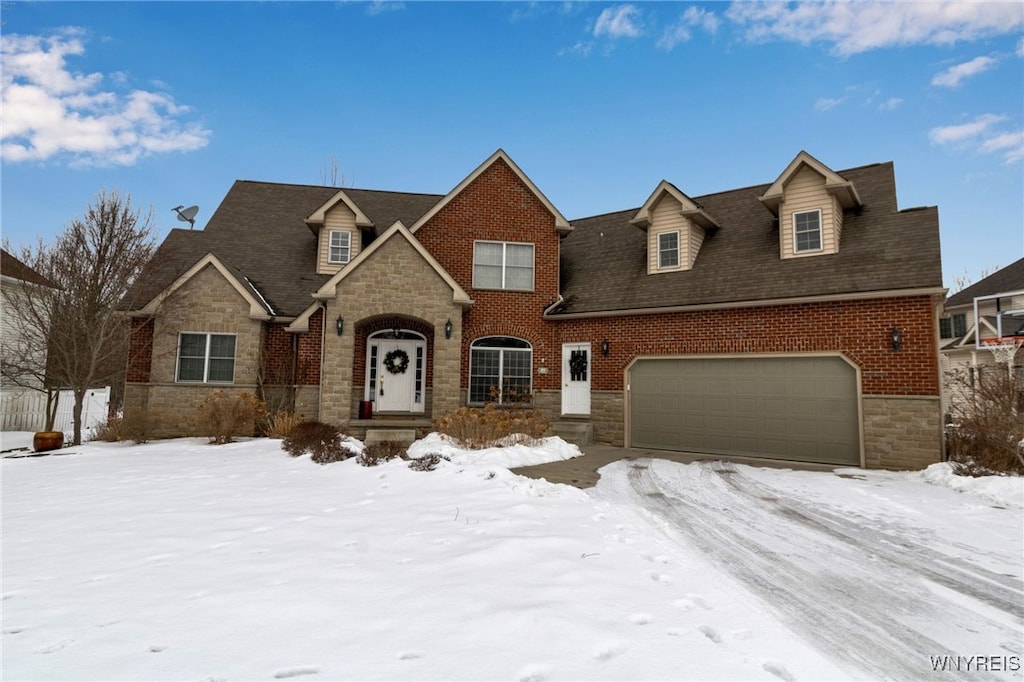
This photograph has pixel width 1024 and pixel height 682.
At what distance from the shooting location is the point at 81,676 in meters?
2.65

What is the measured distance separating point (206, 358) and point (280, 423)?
144 inches

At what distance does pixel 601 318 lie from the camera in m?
14.9

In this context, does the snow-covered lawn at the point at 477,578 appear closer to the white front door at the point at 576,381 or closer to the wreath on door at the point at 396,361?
the white front door at the point at 576,381

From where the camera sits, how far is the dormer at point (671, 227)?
14.7m

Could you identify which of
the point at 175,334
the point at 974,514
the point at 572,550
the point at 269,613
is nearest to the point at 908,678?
the point at 572,550

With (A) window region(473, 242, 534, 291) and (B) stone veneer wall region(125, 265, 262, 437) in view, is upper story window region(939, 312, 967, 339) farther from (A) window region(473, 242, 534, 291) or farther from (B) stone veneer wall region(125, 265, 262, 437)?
(B) stone veneer wall region(125, 265, 262, 437)

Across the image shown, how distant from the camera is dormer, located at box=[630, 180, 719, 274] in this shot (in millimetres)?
14656

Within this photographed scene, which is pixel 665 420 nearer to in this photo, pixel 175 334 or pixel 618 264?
pixel 618 264

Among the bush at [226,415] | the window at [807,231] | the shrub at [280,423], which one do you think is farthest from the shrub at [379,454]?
the window at [807,231]

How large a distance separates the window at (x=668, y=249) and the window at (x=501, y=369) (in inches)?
201

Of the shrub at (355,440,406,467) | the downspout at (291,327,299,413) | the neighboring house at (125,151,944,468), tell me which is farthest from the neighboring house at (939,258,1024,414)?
the downspout at (291,327,299,413)

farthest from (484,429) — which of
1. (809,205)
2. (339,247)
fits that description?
(809,205)

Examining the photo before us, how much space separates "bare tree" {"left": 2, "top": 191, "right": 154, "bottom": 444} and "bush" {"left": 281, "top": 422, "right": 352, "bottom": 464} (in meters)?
6.89

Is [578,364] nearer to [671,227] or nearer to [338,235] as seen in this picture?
[671,227]
